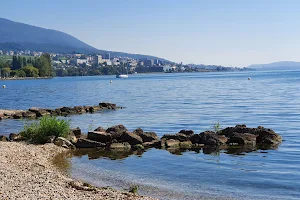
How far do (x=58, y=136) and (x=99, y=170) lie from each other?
6.53 meters

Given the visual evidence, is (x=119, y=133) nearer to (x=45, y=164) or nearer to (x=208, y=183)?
(x=45, y=164)

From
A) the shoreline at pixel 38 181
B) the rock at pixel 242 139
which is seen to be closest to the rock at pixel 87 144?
the shoreline at pixel 38 181

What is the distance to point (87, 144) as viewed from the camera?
22.2 metres

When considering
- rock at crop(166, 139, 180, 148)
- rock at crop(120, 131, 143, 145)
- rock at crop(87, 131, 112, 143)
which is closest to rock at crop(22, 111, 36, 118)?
rock at crop(87, 131, 112, 143)

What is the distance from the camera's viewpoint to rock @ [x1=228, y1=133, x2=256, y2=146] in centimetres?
2266

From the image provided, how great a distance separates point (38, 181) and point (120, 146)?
8907 mm

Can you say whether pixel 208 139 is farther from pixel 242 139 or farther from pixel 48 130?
pixel 48 130

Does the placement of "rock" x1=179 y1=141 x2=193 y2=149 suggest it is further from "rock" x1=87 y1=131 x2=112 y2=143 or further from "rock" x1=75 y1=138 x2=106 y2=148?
"rock" x1=75 y1=138 x2=106 y2=148

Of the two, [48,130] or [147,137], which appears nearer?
[48,130]

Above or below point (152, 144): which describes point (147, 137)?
above

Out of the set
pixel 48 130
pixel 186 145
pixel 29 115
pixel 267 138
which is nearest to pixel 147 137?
pixel 186 145

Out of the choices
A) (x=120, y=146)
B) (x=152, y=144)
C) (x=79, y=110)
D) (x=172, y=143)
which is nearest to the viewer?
(x=120, y=146)

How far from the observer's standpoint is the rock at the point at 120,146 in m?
21.7

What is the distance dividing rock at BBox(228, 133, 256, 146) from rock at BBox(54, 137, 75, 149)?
8332mm
